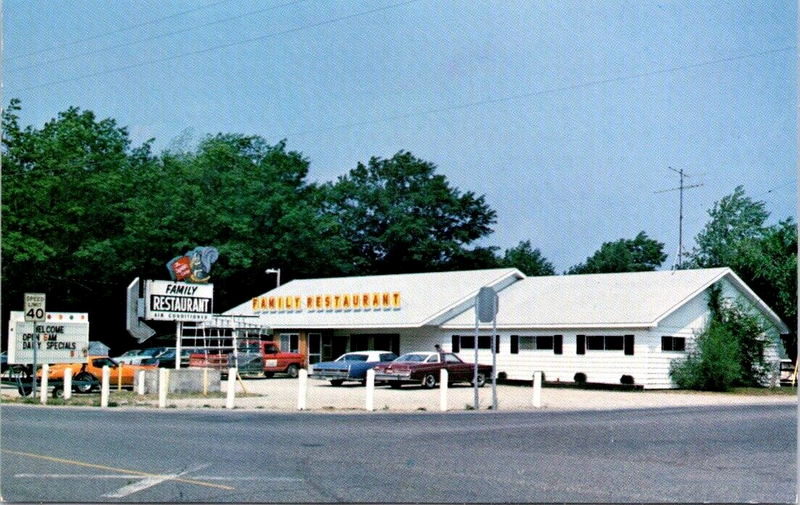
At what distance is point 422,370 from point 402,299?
12724mm

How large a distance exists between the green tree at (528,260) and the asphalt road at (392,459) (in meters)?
73.4

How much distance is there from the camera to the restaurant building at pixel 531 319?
133 ft

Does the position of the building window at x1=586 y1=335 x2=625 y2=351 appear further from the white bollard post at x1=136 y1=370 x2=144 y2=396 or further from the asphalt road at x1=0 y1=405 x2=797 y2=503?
the asphalt road at x1=0 y1=405 x2=797 y2=503

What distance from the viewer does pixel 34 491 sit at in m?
10.5

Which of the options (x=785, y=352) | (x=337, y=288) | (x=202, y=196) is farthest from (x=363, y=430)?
(x=202, y=196)

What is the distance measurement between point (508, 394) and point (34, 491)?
24.7 m

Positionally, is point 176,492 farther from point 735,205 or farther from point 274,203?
point 274,203

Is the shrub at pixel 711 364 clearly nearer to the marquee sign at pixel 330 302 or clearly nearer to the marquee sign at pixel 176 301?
the marquee sign at pixel 330 302

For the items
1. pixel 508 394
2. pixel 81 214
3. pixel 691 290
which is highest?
pixel 81 214

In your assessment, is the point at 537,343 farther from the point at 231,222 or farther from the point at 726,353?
the point at 231,222

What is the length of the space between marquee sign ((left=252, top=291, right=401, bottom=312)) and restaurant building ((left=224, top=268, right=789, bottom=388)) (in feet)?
0.16

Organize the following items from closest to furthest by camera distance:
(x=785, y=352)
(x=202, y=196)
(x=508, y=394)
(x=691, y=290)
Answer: (x=508, y=394)
(x=691, y=290)
(x=785, y=352)
(x=202, y=196)

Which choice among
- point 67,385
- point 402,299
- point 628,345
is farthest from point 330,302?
point 67,385

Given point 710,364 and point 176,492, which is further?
point 710,364
